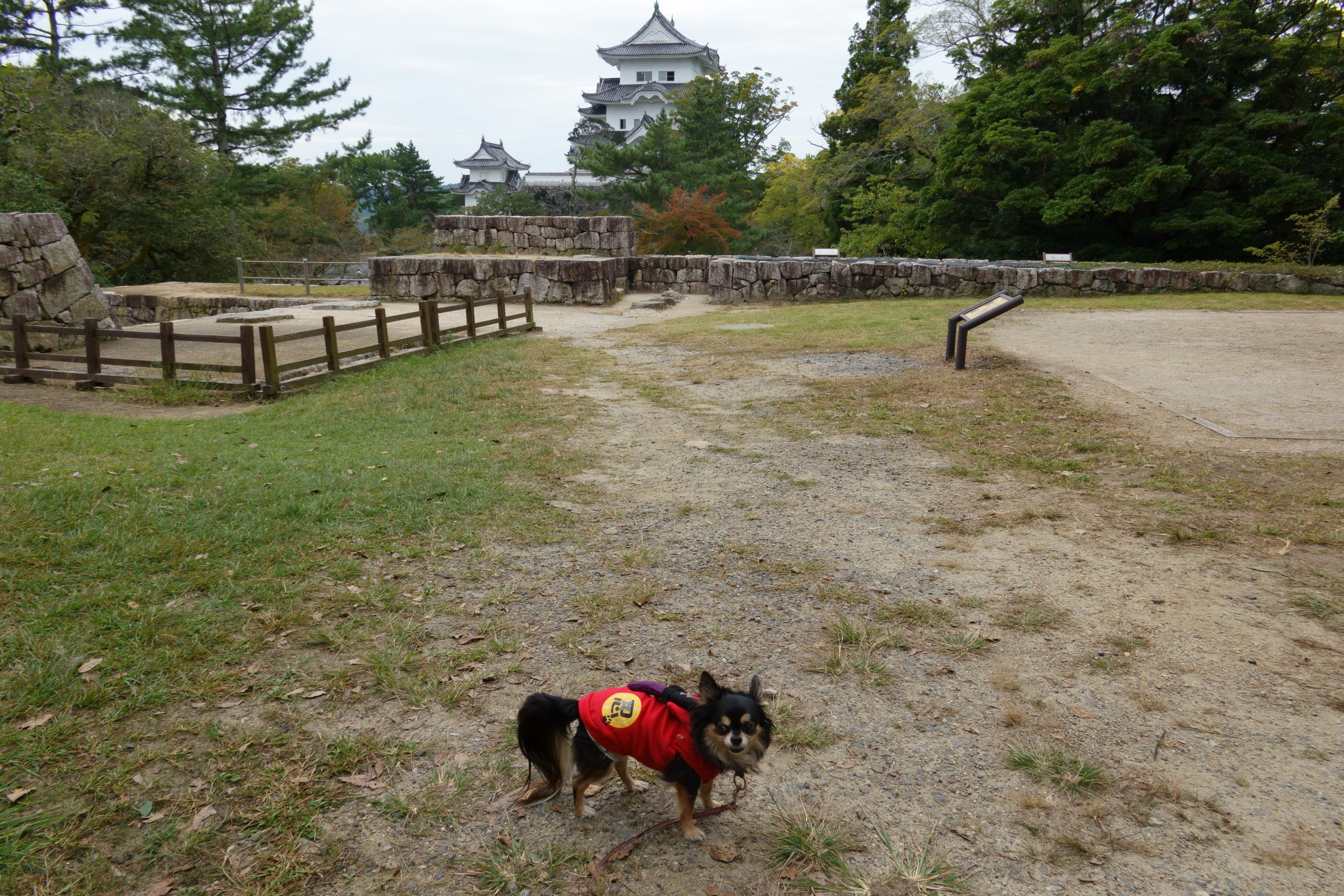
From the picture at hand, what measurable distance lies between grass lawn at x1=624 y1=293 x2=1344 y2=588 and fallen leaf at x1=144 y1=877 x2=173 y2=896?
4.05 meters

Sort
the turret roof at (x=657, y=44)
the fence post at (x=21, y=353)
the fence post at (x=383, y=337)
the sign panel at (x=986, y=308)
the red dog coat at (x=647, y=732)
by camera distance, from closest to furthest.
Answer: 1. the red dog coat at (x=647, y=732)
2. the sign panel at (x=986, y=308)
3. the fence post at (x=21, y=353)
4. the fence post at (x=383, y=337)
5. the turret roof at (x=657, y=44)

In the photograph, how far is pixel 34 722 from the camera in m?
2.84

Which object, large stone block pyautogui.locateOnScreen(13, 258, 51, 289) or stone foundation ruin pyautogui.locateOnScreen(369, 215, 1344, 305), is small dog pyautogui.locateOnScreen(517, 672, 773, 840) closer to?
stone foundation ruin pyautogui.locateOnScreen(369, 215, 1344, 305)

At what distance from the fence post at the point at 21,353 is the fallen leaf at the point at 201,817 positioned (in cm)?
991

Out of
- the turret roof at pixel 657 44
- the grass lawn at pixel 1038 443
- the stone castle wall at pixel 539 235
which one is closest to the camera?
the grass lawn at pixel 1038 443

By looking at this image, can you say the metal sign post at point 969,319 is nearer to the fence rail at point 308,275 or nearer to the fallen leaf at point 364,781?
the fallen leaf at point 364,781

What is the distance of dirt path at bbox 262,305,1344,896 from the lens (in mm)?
2312

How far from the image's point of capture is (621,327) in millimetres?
15094

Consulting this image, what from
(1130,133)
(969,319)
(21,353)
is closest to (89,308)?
(21,353)

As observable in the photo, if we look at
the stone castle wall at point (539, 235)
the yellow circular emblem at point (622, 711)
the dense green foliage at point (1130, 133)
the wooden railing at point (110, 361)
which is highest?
the dense green foliage at point (1130, 133)

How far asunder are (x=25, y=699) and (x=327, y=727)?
1.15 m

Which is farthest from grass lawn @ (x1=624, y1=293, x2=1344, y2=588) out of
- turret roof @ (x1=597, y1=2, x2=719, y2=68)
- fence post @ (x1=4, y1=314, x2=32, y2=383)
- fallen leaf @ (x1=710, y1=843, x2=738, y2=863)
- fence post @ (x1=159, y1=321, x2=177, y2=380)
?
turret roof @ (x1=597, y1=2, x2=719, y2=68)

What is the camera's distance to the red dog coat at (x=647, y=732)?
2305 millimetres

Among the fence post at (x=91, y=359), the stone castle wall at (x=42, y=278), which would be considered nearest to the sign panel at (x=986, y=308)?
the fence post at (x=91, y=359)
